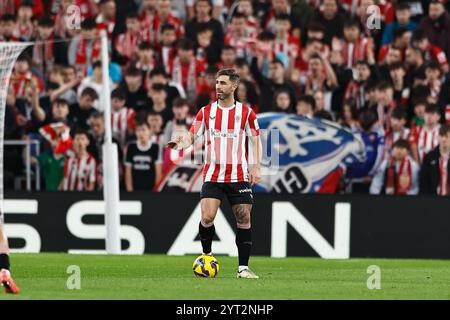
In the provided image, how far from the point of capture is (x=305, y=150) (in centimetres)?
1953

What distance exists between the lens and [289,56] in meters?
21.4

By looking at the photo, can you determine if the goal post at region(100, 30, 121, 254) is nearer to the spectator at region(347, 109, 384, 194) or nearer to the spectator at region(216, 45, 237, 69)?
the spectator at region(216, 45, 237, 69)

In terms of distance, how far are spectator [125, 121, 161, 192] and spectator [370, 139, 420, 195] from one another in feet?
11.4

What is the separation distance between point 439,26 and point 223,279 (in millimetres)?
9828

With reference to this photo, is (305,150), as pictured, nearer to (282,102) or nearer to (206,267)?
(282,102)

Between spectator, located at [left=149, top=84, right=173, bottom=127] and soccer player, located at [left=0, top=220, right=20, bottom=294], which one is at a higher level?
spectator, located at [left=149, top=84, right=173, bottom=127]

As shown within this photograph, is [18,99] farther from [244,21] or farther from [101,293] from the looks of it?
[101,293]

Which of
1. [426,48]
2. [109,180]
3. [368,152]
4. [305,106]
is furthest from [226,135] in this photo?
[426,48]

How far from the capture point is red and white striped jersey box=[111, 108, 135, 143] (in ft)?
67.4

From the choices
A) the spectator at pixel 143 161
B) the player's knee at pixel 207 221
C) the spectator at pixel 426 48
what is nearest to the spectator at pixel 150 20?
the spectator at pixel 143 161

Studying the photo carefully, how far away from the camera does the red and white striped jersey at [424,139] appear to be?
771 inches

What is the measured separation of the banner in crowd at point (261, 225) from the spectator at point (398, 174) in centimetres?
35

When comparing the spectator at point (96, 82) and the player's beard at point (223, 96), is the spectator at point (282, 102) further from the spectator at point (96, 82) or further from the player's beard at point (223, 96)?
the player's beard at point (223, 96)

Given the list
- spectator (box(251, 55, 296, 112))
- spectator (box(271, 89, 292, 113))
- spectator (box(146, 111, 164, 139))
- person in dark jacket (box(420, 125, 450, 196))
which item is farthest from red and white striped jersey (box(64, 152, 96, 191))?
person in dark jacket (box(420, 125, 450, 196))
